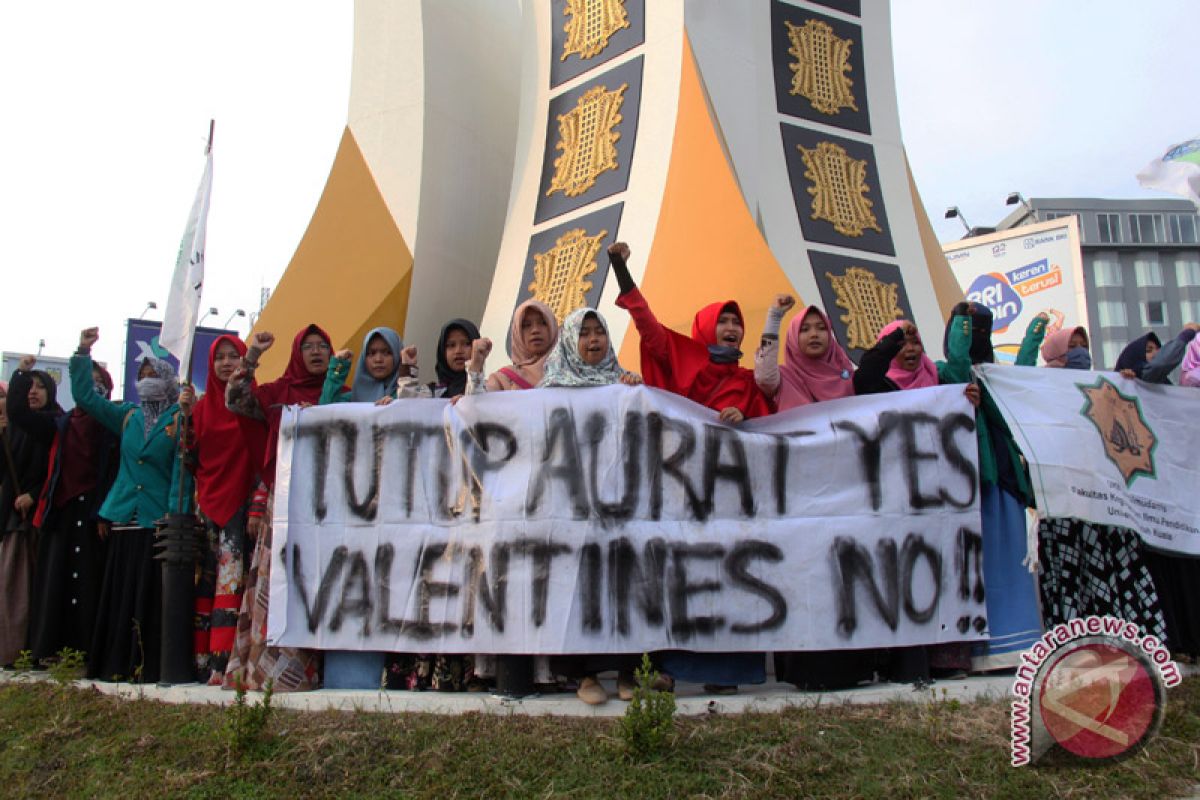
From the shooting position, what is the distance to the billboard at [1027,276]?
22.7 m

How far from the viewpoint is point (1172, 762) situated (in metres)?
3.37

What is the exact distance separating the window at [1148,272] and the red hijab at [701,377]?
59.8 metres

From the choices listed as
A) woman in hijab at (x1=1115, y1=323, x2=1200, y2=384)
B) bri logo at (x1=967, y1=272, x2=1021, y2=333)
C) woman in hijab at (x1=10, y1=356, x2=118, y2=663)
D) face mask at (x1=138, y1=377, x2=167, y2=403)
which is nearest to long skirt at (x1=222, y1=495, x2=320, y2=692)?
face mask at (x1=138, y1=377, x2=167, y2=403)

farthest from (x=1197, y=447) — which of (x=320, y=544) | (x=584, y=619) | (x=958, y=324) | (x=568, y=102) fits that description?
(x=568, y=102)

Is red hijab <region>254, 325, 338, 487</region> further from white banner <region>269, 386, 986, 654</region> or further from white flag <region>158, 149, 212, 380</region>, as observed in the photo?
white flag <region>158, 149, 212, 380</region>

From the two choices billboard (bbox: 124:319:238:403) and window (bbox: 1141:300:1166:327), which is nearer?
billboard (bbox: 124:319:238:403)

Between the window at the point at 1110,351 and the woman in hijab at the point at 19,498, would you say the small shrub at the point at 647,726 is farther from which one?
the window at the point at 1110,351

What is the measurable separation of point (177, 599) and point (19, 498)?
1576 millimetres

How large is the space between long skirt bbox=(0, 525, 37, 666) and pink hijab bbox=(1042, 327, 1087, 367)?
237 inches

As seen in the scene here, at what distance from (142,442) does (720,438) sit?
10.2 ft

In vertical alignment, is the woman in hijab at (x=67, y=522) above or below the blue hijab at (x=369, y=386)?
below

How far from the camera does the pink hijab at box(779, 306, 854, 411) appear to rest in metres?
4.82

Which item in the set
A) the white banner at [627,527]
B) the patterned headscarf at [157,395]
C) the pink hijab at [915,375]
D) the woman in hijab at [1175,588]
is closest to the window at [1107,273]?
the woman in hijab at [1175,588]

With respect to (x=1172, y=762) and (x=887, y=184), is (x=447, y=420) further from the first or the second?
(x=887, y=184)
